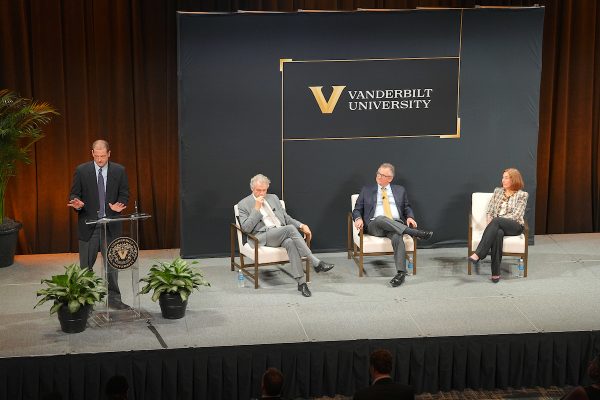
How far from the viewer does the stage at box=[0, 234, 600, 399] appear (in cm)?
686

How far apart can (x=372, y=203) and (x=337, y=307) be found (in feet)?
4.57

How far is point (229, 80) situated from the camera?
934 cm

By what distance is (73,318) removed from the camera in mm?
7477

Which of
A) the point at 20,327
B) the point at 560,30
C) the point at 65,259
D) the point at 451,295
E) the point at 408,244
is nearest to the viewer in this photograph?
the point at 20,327

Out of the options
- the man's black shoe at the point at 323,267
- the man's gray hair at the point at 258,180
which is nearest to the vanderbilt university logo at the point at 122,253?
the man's gray hair at the point at 258,180

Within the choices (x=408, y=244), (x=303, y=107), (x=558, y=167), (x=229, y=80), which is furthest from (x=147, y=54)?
A: (x=558, y=167)

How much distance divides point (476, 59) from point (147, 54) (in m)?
3.20

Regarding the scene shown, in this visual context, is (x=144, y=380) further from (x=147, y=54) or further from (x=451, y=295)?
(x=147, y=54)

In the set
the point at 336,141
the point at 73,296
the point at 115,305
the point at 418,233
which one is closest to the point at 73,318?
the point at 73,296

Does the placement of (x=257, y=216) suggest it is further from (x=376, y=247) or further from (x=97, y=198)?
(x=97, y=198)

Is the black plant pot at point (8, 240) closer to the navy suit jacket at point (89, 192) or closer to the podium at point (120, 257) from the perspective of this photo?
the navy suit jacket at point (89, 192)

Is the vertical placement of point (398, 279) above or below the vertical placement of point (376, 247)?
below

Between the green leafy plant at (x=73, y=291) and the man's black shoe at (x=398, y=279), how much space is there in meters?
2.60

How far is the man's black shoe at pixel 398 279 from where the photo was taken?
8727 millimetres
